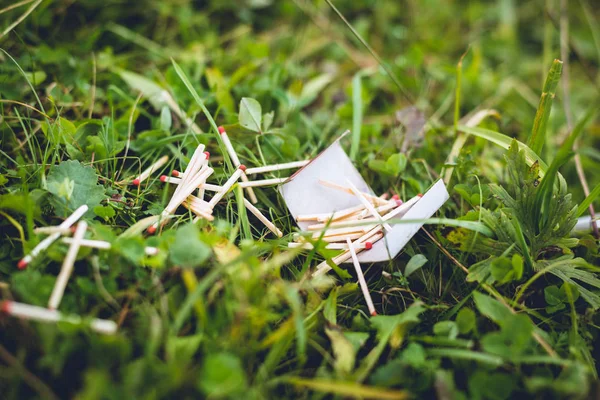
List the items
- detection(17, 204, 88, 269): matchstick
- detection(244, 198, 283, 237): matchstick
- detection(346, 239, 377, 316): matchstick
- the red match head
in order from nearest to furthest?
the red match head, detection(17, 204, 88, 269): matchstick, detection(346, 239, 377, 316): matchstick, detection(244, 198, 283, 237): matchstick

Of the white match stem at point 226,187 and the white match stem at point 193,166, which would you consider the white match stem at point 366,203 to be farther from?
the white match stem at point 193,166

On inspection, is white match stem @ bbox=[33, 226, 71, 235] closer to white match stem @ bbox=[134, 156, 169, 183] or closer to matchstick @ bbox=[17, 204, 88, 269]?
matchstick @ bbox=[17, 204, 88, 269]

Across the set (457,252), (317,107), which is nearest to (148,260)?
(457,252)

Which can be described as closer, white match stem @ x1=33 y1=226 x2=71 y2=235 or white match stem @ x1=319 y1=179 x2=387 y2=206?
white match stem @ x1=33 y1=226 x2=71 y2=235

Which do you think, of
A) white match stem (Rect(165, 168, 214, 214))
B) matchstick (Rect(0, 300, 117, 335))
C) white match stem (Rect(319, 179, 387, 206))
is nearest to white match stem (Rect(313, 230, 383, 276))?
white match stem (Rect(319, 179, 387, 206))

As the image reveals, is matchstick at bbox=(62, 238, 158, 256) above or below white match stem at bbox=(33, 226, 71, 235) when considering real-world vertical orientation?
below

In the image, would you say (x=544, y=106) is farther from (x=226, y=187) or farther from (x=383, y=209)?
(x=226, y=187)

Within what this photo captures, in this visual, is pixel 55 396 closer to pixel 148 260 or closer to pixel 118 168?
pixel 148 260

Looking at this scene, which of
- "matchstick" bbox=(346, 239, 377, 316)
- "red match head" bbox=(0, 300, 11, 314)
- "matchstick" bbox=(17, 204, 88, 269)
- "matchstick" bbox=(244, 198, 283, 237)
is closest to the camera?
"red match head" bbox=(0, 300, 11, 314)
